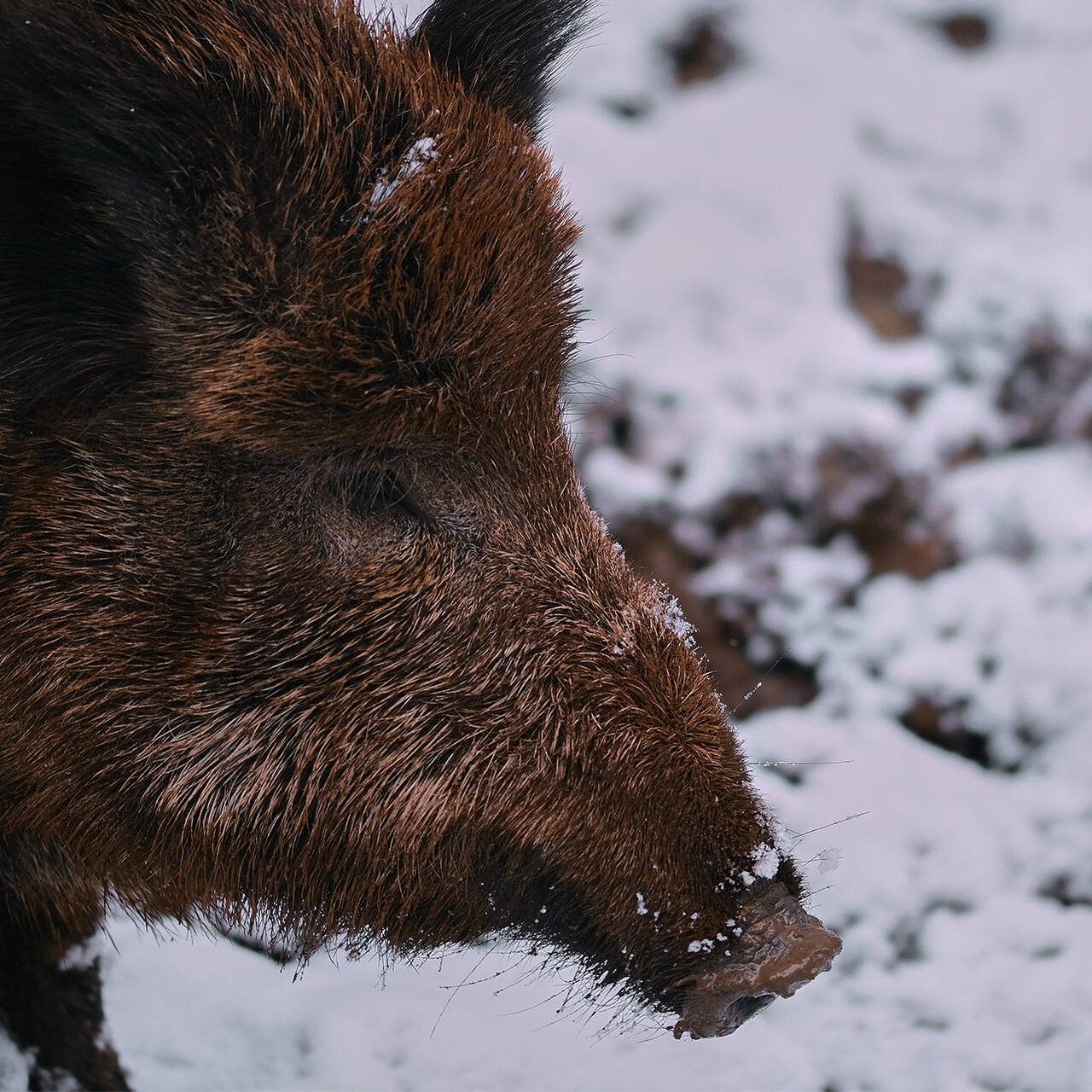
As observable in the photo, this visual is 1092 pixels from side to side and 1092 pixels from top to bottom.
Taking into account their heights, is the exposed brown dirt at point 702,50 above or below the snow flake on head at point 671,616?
above

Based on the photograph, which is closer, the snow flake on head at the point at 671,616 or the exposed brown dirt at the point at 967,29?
the snow flake on head at the point at 671,616

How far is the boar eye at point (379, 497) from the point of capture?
2.12m

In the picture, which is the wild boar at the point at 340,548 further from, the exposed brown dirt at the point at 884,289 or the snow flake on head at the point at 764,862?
the exposed brown dirt at the point at 884,289

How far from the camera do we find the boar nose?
2.07 m

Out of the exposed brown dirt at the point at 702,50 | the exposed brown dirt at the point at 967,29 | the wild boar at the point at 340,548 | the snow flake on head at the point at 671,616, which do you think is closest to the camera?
the wild boar at the point at 340,548

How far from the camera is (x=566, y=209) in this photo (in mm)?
2289

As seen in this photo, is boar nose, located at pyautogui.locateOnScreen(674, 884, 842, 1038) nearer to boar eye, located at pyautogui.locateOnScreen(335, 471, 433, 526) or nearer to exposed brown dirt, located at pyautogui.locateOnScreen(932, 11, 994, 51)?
boar eye, located at pyautogui.locateOnScreen(335, 471, 433, 526)

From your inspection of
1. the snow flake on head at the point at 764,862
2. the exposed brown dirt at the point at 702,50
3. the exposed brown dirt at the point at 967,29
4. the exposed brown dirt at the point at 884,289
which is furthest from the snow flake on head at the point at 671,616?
the exposed brown dirt at the point at 967,29

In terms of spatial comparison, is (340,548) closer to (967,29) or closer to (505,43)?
(505,43)

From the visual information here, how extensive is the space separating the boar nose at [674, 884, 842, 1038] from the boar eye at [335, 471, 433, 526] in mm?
836

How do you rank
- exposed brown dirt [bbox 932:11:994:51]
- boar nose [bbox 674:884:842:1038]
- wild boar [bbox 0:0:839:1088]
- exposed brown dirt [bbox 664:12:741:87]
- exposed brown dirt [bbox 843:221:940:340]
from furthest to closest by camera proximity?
exposed brown dirt [bbox 932:11:994:51] → exposed brown dirt [bbox 664:12:741:87] → exposed brown dirt [bbox 843:221:940:340] → boar nose [bbox 674:884:842:1038] → wild boar [bbox 0:0:839:1088]

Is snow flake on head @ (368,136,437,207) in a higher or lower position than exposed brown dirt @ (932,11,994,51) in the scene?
lower

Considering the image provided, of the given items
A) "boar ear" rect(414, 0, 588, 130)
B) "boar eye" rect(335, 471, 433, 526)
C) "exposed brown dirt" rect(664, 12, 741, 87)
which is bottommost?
"boar eye" rect(335, 471, 433, 526)

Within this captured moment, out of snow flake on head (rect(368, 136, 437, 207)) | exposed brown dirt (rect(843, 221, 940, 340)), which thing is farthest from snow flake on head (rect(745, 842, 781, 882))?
exposed brown dirt (rect(843, 221, 940, 340))
